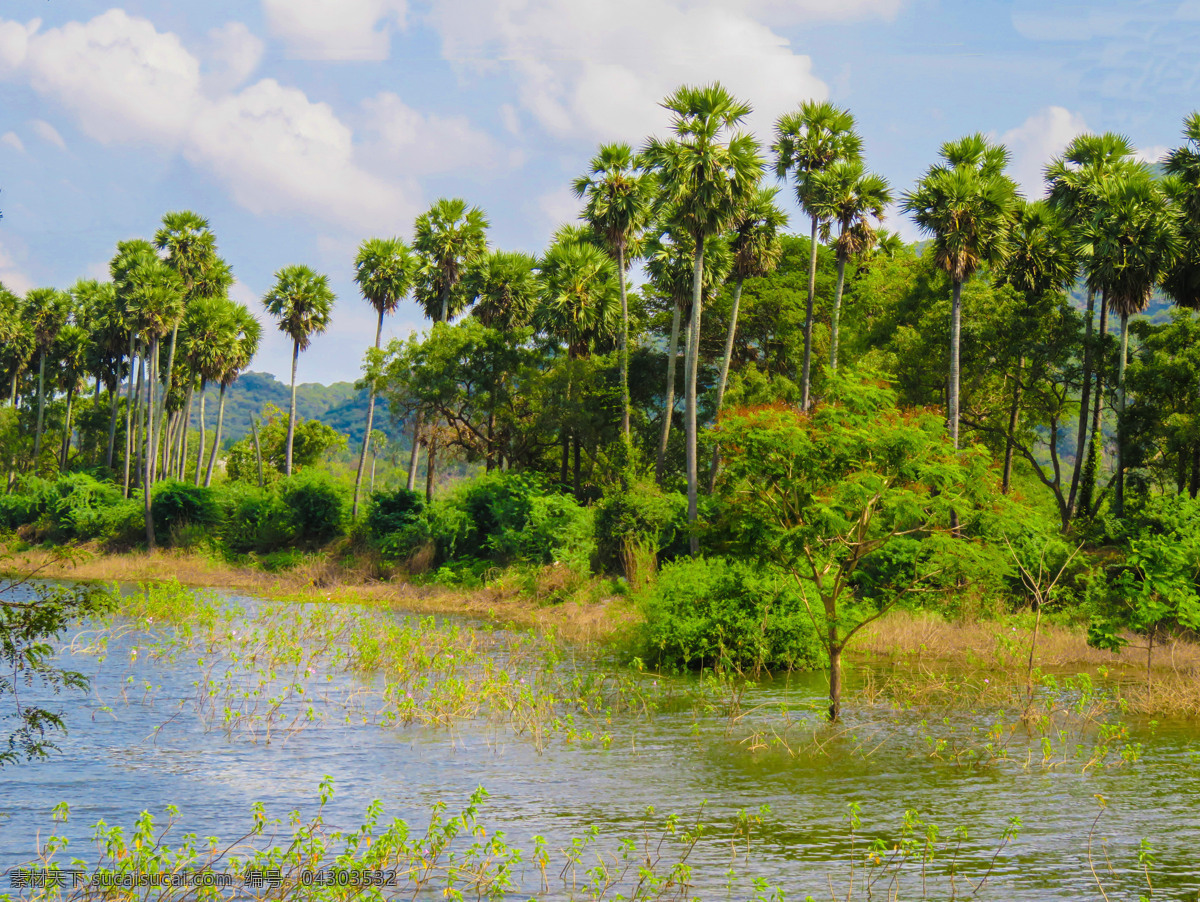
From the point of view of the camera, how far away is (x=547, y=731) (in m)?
18.2

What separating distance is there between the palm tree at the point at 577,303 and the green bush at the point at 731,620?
26184 mm

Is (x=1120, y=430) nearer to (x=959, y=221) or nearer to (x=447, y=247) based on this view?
(x=959, y=221)

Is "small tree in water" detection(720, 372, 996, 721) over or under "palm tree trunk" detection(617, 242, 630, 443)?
under

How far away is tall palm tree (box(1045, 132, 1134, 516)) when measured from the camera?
42.5 meters

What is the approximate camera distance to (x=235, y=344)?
6544cm

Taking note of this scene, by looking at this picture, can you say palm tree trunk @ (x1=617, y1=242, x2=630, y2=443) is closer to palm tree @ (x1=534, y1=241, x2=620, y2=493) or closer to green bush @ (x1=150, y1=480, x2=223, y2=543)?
palm tree @ (x1=534, y1=241, x2=620, y2=493)

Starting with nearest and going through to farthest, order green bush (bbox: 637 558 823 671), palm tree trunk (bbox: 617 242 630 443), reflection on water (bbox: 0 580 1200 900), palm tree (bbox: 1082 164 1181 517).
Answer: reflection on water (bbox: 0 580 1200 900) < green bush (bbox: 637 558 823 671) < palm tree (bbox: 1082 164 1181 517) < palm tree trunk (bbox: 617 242 630 443)

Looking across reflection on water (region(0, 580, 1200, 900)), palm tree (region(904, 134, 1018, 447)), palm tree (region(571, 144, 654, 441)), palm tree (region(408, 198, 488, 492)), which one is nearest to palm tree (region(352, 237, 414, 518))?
palm tree (region(408, 198, 488, 492))

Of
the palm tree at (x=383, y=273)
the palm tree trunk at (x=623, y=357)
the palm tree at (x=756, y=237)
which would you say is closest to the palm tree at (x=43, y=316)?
the palm tree at (x=383, y=273)

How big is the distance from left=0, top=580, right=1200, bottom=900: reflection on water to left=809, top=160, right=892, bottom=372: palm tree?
1202 inches

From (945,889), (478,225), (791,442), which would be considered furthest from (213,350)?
(945,889)

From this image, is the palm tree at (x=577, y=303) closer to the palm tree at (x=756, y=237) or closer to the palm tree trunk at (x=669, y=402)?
the palm tree trunk at (x=669, y=402)

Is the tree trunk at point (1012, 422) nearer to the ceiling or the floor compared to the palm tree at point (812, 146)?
nearer to the floor

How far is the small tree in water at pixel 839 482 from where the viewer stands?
1767cm
